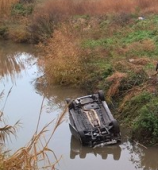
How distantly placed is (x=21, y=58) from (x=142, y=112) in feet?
41.6

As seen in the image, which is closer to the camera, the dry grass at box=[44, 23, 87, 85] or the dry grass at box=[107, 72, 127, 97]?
the dry grass at box=[107, 72, 127, 97]

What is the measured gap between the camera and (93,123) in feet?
32.9

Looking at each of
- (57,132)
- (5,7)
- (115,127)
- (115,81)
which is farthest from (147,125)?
(5,7)

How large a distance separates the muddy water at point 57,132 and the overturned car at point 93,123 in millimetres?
268

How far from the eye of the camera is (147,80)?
1185 centimetres

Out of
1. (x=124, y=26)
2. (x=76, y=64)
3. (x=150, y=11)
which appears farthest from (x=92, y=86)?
(x=150, y=11)

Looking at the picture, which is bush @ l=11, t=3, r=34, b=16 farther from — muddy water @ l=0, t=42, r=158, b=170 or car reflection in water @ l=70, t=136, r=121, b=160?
car reflection in water @ l=70, t=136, r=121, b=160

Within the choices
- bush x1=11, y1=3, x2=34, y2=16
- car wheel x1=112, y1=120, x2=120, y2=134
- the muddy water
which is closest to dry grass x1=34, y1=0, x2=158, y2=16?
bush x1=11, y1=3, x2=34, y2=16

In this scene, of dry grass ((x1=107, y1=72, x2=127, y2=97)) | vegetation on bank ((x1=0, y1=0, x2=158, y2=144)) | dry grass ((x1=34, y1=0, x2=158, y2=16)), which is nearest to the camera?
vegetation on bank ((x1=0, y1=0, x2=158, y2=144))

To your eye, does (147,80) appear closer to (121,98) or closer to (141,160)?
(121,98)

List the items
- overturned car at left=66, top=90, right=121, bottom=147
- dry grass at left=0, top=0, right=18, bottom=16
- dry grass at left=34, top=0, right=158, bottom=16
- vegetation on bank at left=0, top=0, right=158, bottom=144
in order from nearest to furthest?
1. overturned car at left=66, top=90, right=121, bottom=147
2. vegetation on bank at left=0, top=0, right=158, bottom=144
3. dry grass at left=34, top=0, right=158, bottom=16
4. dry grass at left=0, top=0, right=18, bottom=16

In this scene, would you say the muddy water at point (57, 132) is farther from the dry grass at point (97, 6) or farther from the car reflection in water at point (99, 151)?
the dry grass at point (97, 6)

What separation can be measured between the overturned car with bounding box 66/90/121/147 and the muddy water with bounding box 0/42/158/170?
27 centimetres

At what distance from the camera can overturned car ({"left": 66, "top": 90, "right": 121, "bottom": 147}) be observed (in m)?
9.58
